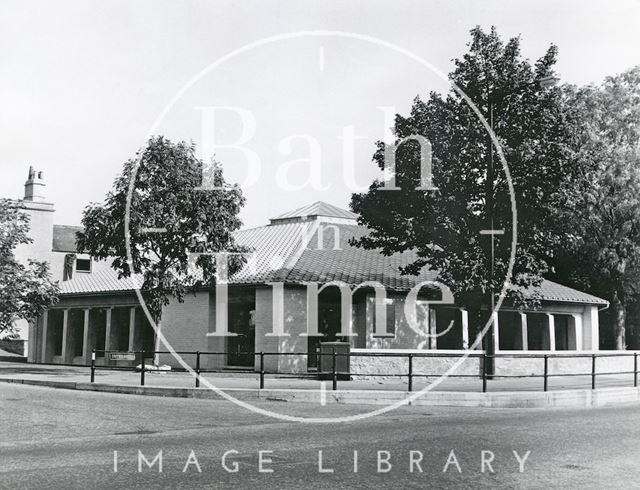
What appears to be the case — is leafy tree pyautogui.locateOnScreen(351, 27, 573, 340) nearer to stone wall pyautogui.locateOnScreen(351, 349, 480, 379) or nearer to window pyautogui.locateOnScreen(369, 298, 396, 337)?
stone wall pyautogui.locateOnScreen(351, 349, 480, 379)

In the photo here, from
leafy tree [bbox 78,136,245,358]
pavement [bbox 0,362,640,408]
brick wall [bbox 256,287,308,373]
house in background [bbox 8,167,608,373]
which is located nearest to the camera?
pavement [bbox 0,362,640,408]

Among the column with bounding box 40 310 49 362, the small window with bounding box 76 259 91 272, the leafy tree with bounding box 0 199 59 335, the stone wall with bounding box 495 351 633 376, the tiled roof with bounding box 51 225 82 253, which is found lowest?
the stone wall with bounding box 495 351 633 376

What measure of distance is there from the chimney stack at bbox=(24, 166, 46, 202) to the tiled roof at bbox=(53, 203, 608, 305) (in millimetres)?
11447

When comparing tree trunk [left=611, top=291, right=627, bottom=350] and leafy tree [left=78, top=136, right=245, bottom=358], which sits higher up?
leafy tree [left=78, top=136, right=245, bottom=358]

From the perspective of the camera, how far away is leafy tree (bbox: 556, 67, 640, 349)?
39.3 metres

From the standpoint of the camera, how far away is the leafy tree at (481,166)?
79.8 feet

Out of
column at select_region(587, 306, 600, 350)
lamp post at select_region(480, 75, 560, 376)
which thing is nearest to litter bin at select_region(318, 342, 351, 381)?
lamp post at select_region(480, 75, 560, 376)

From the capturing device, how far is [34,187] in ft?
163

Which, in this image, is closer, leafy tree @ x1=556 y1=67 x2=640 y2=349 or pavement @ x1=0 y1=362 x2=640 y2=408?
pavement @ x1=0 y1=362 x2=640 y2=408

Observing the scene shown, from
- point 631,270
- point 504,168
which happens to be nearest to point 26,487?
point 504,168

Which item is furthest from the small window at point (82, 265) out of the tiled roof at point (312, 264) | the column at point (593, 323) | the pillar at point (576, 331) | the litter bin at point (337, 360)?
the litter bin at point (337, 360)

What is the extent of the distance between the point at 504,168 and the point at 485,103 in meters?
2.17

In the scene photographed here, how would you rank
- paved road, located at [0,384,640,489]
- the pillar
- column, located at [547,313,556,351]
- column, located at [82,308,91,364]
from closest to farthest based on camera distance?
paved road, located at [0,384,640,489], column, located at [547,313,556,351], the pillar, column, located at [82,308,91,364]

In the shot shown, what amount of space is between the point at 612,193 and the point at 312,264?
710 inches
